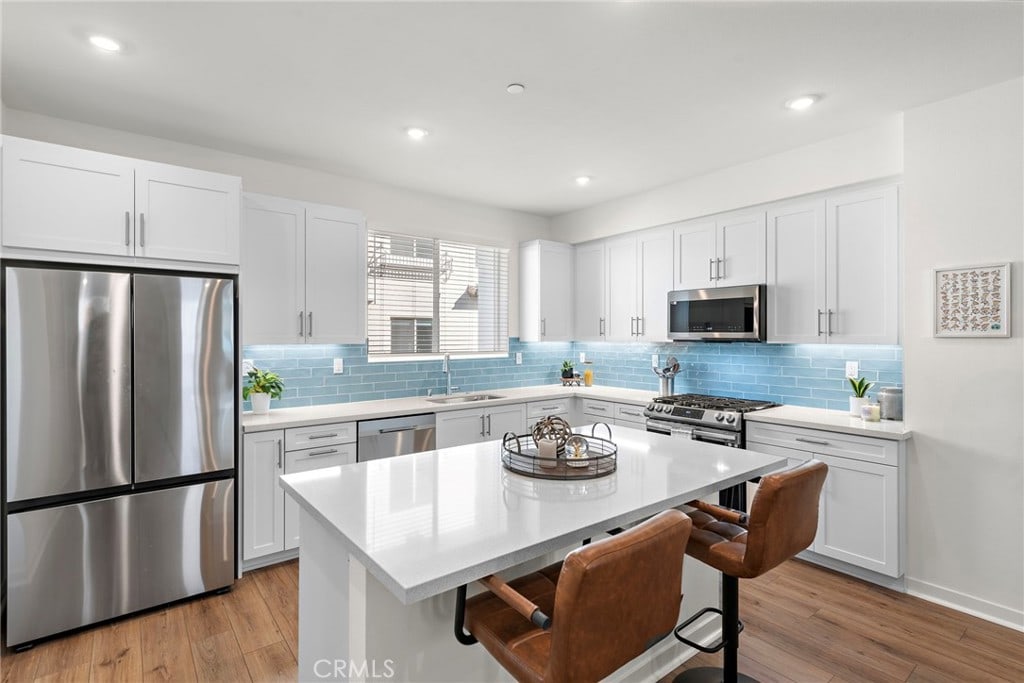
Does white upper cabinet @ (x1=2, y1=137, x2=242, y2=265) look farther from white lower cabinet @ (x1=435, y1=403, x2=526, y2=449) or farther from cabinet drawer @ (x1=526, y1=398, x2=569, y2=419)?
cabinet drawer @ (x1=526, y1=398, x2=569, y2=419)

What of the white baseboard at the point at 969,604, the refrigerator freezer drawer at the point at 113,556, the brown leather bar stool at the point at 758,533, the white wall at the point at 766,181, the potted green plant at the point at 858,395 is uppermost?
the white wall at the point at 766,181

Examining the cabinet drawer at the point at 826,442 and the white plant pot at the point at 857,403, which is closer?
the cabinet drawer at the point at 826,442

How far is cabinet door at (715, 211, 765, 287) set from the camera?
3.66m

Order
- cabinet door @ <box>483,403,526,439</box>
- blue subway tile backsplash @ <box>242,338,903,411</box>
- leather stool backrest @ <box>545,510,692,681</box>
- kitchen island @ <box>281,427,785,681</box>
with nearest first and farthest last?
1. leather stool backrest @ <box>545,510,692,681</box>
2. kitchen island @ <box>281,427,785,681</box>
3. blue subway tile backsplash @ <box>242,338,903,411</box>
4. cabinet door @ <box>483,403,526,439</box>

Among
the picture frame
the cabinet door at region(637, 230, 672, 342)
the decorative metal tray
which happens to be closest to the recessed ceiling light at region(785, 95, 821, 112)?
the picture frame

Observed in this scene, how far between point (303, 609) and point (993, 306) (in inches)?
135

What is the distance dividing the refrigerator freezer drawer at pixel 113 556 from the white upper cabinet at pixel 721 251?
140 inches

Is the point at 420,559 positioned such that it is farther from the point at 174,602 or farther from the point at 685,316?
the point at 685,316

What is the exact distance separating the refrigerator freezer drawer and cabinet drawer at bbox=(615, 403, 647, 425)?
287 centimetres

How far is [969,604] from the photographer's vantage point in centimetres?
264

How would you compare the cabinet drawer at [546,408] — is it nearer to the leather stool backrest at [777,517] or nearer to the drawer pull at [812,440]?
the drawer pull at [812,440]

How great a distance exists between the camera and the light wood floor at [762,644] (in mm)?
2168

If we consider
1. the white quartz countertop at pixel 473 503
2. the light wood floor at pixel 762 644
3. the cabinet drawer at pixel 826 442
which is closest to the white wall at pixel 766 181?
the cabinet drawer at pixel 826 442

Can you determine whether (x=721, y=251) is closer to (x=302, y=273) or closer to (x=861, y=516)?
(x=861, y=516)
